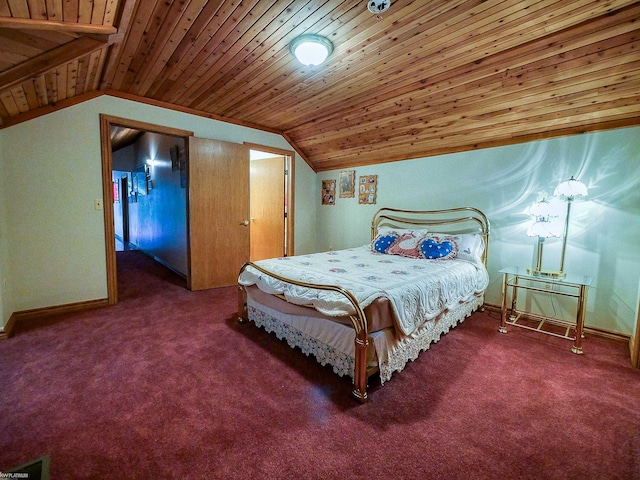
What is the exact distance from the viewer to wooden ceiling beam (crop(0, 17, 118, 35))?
1470 mm

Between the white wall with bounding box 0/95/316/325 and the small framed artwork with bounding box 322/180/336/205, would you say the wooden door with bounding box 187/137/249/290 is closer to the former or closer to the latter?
the white wall with bounding box 0/95/316/325

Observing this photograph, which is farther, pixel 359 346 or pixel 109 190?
pixel 109 190

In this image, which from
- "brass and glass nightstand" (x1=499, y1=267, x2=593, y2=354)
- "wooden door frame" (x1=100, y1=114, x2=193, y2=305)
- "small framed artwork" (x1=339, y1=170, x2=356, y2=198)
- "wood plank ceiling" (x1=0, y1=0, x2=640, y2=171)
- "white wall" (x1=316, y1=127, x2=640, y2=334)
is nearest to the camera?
"wood plank ceiling" (x1=0, y1=0, x2=640, y2=171)

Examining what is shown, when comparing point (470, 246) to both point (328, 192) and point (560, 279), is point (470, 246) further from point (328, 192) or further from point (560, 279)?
point (328, 192)

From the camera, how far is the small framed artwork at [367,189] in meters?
4.60

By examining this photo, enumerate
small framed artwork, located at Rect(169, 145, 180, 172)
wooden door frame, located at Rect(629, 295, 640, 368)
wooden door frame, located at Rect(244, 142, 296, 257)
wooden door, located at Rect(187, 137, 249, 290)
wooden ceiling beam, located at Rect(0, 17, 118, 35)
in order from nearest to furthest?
wooden ceiling beam, located at Rect(0, 17, 118, 35), wooden door frame, located at Rect(629, 295, 640, 368), wooden door, located at Rect(187, 137, 249, 290), small framed artwork, located at Rect(169, 145, 180, 172), wooden door frame, located at Rect(244, 142, 296, 257)

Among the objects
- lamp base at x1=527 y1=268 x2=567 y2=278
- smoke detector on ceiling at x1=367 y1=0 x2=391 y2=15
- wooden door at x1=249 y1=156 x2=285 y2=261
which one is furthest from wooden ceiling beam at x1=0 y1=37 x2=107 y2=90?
lamp base at x1=527 y1=268 x2=567 y2=278

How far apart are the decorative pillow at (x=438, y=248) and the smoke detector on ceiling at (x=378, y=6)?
2285 millimetres

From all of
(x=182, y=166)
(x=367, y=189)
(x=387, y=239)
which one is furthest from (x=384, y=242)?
(x=182, y=166)

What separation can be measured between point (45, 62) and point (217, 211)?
2368 mm

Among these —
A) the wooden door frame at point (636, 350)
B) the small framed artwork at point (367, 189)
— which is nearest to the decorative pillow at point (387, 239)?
the small framed artwork at point (367, 189)

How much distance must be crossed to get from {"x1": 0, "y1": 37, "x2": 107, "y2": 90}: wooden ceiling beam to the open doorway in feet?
9.74

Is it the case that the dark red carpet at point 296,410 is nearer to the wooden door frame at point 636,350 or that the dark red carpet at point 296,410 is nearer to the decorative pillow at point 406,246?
the wooden door frame at point 636,350

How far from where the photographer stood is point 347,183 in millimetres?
5004
